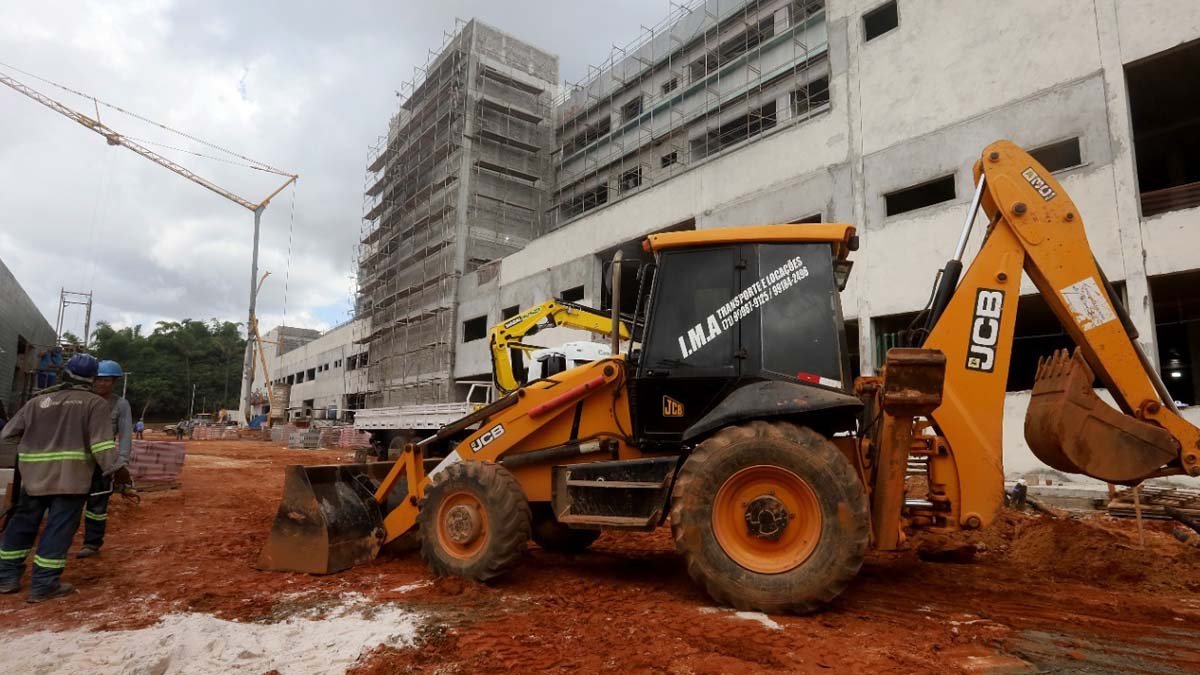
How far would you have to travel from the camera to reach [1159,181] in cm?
1872

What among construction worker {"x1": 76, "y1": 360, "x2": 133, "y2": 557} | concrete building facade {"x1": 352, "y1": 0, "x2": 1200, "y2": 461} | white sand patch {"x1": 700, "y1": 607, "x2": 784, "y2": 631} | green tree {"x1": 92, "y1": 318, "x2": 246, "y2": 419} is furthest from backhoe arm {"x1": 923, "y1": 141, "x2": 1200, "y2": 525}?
green tree {"x1": 92, "y1": 318, "x2": 246, "y2": 419}

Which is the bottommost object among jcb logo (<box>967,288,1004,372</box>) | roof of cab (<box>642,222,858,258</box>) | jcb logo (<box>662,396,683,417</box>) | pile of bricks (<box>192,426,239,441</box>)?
pile of bricks (<box>192,426,239,441</box>)

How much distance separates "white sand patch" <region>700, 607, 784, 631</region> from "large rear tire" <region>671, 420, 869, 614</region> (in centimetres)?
5

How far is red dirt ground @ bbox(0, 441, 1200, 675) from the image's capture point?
341 cm

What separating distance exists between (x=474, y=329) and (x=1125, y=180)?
25.5m

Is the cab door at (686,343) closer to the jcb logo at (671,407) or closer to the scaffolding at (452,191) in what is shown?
the jcb logo at (671,407)

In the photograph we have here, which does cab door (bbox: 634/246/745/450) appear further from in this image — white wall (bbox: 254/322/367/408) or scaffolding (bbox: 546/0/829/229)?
white wall (bbox: 254/322/367/408)

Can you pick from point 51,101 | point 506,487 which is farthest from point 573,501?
point 51,101

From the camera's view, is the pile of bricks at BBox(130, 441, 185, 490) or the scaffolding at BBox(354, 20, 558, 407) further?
the scaffolding at BBox(354, 20, 558, 407)

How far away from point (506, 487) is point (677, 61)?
2823 centimetres

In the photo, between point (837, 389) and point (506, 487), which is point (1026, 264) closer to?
point (837, 389)

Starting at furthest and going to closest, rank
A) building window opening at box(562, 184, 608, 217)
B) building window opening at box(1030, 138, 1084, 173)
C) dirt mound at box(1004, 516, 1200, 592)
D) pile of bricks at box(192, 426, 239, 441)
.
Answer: pile of bricks at box(192, 426, 239, 441) < building window opening at box(562, 184, 608, 217) < building window opening at box(1030, 138, 1084, 173) < dirt mound at box(1004, 516, 1200, 592)

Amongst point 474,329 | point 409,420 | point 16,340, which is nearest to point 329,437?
point 474,329

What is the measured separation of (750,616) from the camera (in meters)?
4.02
